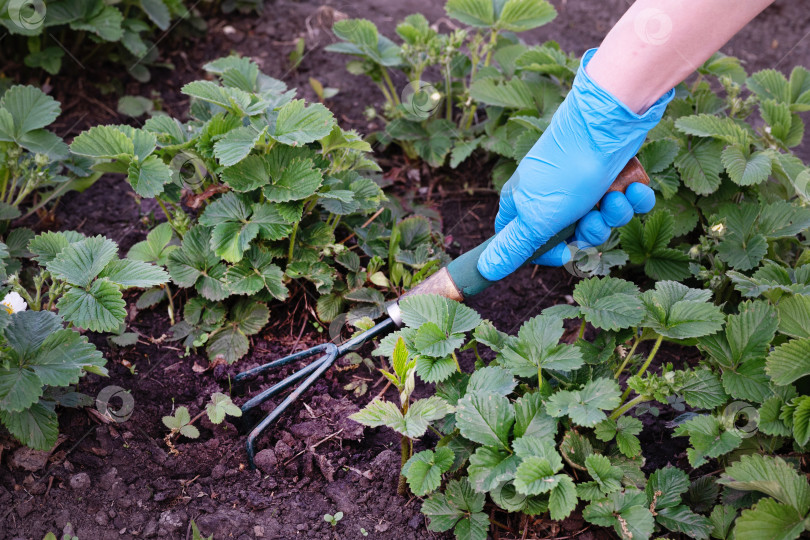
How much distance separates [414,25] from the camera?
2.72 m

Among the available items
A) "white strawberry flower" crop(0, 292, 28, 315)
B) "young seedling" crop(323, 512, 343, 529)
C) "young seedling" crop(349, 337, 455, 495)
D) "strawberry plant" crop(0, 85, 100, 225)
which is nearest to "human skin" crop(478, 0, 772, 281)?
"young seedling" crop(349, 337, 455, 495)

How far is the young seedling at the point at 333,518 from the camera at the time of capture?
5.65ft

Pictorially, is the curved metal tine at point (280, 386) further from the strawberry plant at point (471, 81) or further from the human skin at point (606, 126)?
the strawberry plant at point (471, 81)

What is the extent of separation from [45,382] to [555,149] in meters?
1.53

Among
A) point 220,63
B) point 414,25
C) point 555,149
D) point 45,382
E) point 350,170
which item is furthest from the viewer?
point 414,25

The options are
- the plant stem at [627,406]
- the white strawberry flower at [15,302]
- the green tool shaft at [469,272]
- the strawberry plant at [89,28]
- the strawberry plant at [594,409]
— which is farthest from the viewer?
the strawberry plant at [89,28]

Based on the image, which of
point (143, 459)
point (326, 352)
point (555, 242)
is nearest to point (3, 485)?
point (143, 459)

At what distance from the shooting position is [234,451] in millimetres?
1906

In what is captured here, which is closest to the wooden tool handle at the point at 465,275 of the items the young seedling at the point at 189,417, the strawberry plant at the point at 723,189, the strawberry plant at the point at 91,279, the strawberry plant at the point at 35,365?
the strawberry plant at the point at 723,189

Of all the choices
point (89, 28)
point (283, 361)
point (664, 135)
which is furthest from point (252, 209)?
point (664, 135)

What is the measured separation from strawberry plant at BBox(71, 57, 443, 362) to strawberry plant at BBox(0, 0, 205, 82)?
0.86m

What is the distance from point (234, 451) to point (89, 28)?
194cm

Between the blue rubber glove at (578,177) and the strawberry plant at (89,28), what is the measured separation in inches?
74.6

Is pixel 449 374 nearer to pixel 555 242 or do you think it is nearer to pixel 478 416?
pixel 478 416
